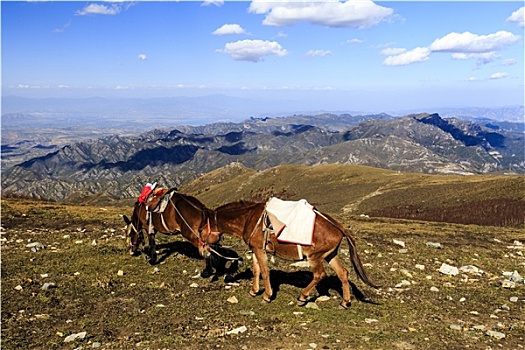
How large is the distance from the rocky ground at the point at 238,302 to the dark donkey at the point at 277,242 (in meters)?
0.69

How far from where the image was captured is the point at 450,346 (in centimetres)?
836

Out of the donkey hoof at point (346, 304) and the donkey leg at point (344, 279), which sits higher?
the donkey leg at point (344, 279)

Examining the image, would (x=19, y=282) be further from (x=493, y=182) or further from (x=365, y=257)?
(x=493, y=182)

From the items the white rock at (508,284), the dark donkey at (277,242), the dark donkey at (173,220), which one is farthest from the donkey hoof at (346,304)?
the white rock at (508,284)

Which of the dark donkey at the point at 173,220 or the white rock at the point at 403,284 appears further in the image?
the white rock at the point at 403,284

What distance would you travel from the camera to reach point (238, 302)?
35.0 feet

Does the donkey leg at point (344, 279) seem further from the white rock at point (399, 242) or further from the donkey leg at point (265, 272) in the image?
the white rock at point (399, 242)

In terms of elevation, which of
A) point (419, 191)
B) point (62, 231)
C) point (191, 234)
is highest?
point (191, 234)

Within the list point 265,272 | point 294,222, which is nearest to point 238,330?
point 265,272

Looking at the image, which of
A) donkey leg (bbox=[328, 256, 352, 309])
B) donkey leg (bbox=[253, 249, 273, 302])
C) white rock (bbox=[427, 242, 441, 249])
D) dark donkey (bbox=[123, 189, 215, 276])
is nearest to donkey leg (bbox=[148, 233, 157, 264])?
dark donkey (bbox=[123, 189, 215, 276])

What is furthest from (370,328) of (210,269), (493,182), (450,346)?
(493,182)

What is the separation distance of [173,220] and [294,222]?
4.81 metres

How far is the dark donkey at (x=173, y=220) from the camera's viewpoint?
482 inches

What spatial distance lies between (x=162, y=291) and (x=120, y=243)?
6.07m
